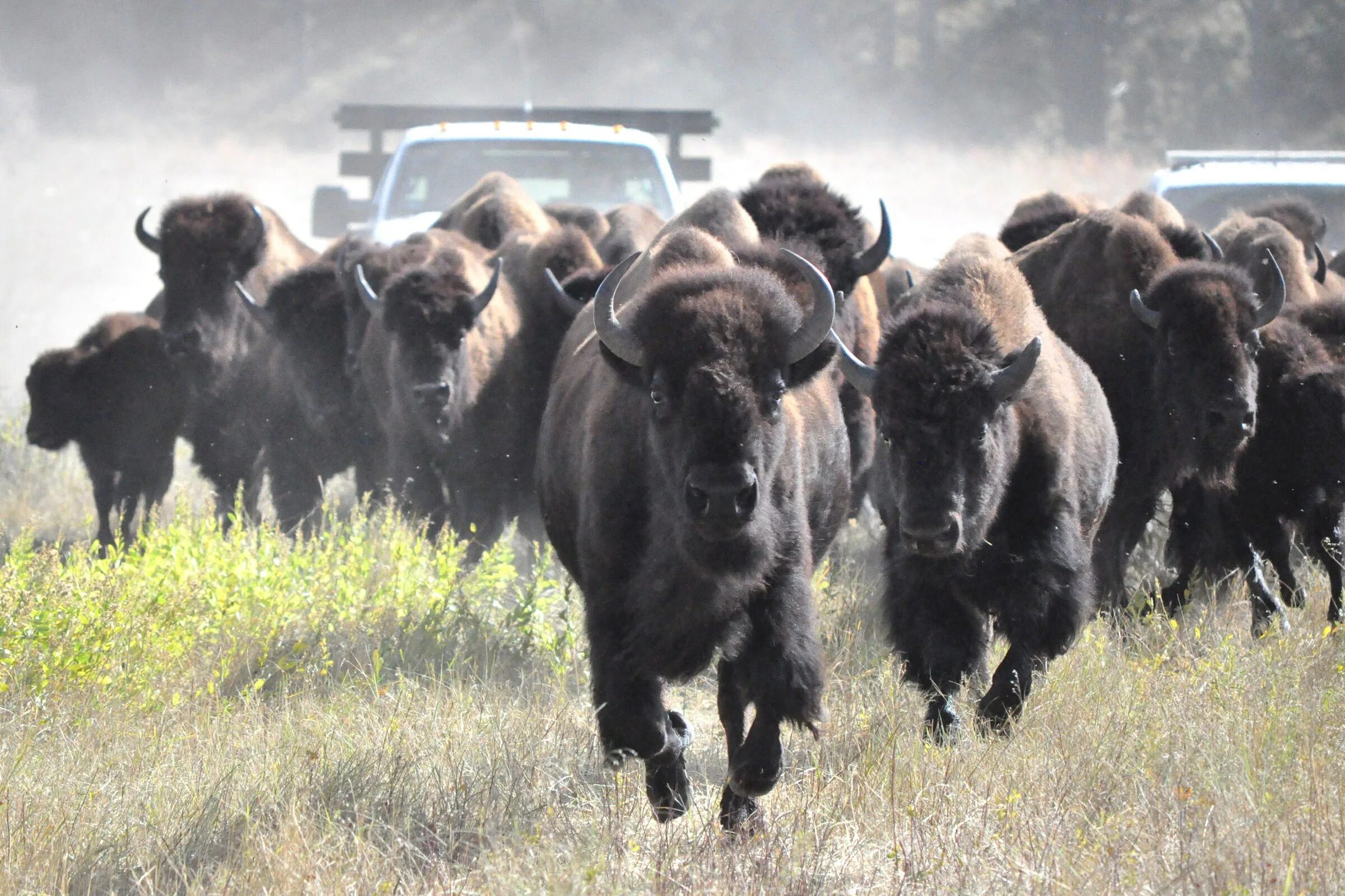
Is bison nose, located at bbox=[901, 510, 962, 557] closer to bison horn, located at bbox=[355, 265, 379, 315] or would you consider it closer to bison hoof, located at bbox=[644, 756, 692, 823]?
bison hoof, located at bbox=[644, 756, 692, 823]

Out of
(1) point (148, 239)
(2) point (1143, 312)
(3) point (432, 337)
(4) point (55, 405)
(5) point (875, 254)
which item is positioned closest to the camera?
(2) point (1143, 312)

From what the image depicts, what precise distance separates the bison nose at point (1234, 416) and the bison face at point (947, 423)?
1.76 m

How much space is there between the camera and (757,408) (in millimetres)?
4266

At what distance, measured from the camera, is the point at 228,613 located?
21.3ft

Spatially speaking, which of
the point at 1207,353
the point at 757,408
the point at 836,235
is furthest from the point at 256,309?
the point at 757,408

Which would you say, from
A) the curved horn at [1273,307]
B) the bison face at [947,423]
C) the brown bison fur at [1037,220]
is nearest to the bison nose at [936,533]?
the bison face at [947,423]

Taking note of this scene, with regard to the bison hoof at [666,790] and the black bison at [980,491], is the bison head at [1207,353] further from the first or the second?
the bison hoof at [666,790]

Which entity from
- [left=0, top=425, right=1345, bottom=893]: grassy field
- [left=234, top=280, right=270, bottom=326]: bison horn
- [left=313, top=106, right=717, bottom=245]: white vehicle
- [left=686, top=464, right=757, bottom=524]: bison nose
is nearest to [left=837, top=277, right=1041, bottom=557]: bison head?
[left=0, top=425, right=1345, bottom=893]: grassy field

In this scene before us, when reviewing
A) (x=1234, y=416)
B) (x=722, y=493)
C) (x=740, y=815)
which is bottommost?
(x=740, y=815)

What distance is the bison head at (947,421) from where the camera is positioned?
4.96m

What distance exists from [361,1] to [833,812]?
154 feet

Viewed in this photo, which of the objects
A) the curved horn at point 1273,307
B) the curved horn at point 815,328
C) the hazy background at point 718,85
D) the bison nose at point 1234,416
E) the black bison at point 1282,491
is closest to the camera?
the curved horn at point 815,328

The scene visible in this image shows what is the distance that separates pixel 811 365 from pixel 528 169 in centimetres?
886

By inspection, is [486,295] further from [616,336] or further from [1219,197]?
[1219,197]
